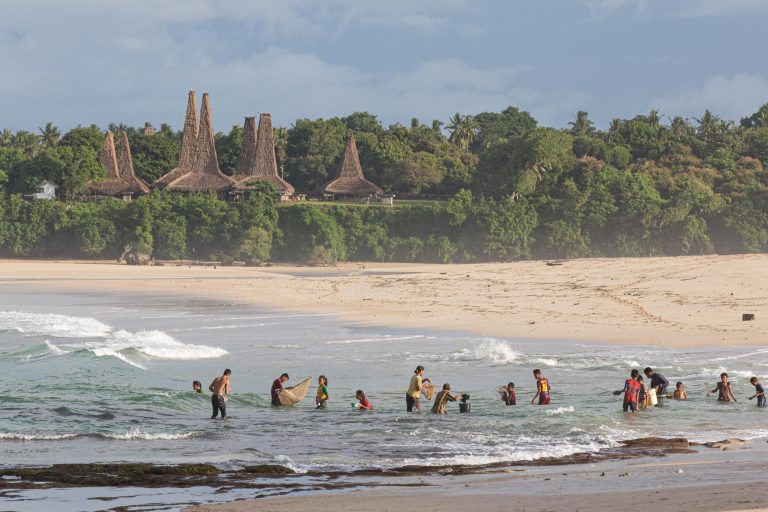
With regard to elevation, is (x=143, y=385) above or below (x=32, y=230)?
below

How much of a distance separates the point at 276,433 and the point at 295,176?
80.3 m

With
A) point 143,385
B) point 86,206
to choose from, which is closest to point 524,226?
point 86,206

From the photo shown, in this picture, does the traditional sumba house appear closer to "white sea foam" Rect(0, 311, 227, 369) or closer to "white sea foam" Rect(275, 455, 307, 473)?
"white sea foam" Rect(0, 311, 227, 369)

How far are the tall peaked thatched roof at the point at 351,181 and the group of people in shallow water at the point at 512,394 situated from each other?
220 feet

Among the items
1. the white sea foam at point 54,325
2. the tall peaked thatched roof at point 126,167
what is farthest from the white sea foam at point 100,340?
the tall peaked thatched roof at point 126,167

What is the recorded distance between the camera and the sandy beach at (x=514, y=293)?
32625 mm

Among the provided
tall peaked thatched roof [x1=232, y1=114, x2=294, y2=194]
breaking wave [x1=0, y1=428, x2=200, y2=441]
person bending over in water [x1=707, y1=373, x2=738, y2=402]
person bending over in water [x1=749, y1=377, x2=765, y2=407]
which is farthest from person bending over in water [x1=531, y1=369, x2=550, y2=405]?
tall peaked thatched roof [x1=232, y1=114, x2=294, y2=194]

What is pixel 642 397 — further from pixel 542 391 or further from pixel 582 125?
→ pixel 582 125

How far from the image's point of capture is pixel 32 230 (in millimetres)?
77438

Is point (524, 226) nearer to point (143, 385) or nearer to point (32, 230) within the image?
point (32, 230)

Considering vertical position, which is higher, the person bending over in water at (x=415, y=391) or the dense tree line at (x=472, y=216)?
the dense tree line at (x=472, y=216)

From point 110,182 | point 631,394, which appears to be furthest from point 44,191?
point 631,394

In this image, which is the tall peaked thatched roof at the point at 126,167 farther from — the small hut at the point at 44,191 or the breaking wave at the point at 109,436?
the breaking wave at the point at 109,436

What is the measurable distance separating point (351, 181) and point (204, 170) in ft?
37.7
